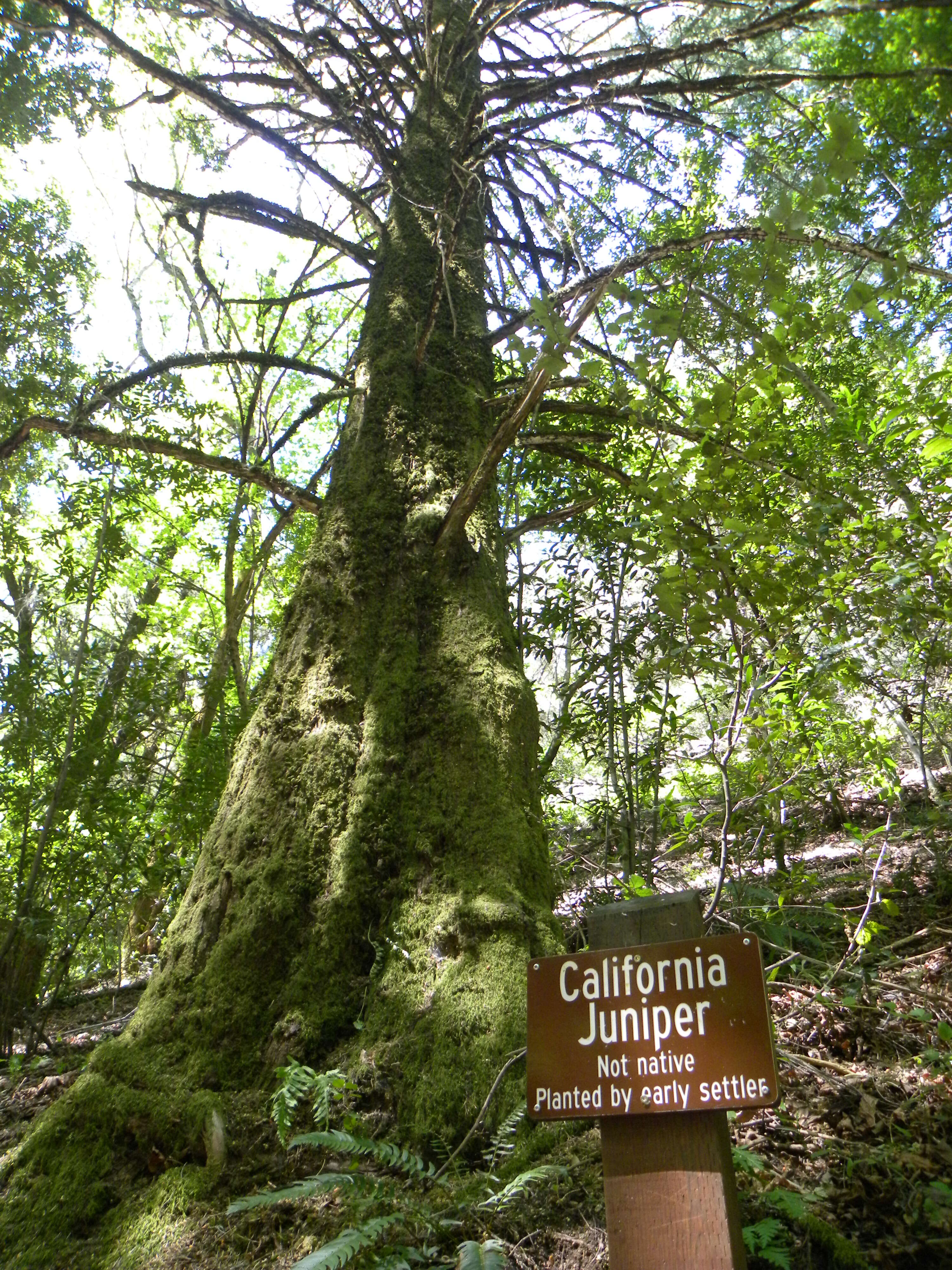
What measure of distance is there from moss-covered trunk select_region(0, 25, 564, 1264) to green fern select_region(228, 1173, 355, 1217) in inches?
13.7

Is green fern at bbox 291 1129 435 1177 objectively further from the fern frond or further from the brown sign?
the brown sign

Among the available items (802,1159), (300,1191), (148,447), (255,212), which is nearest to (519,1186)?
(300,1191)

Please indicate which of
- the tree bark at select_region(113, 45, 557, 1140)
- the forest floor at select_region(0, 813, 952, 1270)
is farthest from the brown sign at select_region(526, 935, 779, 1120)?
the tree bark at select_region(113, 45, 557, 1140)

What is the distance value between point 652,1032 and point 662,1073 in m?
0.07

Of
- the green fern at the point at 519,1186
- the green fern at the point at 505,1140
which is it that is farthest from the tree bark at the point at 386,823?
the green fern at the point at 519,1186

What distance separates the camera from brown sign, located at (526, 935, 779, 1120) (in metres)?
1.57

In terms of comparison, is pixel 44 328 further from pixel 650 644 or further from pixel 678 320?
pixel 678 320

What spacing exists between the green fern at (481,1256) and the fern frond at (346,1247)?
0.18m

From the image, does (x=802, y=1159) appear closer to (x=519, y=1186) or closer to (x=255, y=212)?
(x=519, y=1186)

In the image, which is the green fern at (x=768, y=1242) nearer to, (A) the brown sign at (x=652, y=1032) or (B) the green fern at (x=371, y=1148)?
(A) the brown sign at (x=652, y=1032)

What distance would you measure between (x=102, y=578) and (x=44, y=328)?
7.98ft

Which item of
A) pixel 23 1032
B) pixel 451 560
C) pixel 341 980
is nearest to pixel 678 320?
pixel 451 560

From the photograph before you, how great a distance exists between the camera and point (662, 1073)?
1613 mm

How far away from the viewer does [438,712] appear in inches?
122
